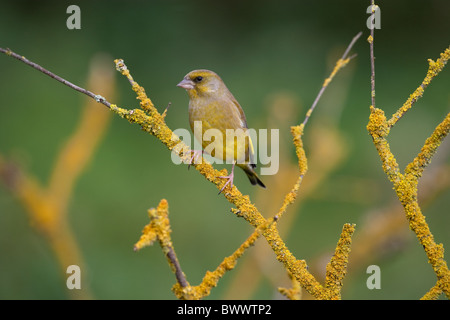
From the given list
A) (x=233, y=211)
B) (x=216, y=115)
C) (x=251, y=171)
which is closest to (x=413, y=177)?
(x=233, y=211)

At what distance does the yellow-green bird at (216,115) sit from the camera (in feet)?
5.30

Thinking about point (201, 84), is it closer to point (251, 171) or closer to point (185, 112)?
point (251, 171)

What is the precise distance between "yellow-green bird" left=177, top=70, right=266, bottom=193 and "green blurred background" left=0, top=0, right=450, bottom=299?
1522 millimetres

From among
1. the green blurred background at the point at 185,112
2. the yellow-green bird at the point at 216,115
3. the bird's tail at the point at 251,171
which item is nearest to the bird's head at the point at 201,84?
the yellow-green bird at the point at 216,115

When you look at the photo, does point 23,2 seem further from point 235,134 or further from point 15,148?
point 235,134

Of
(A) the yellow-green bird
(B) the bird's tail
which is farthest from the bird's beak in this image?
(B) the bird's tail

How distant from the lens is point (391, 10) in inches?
185

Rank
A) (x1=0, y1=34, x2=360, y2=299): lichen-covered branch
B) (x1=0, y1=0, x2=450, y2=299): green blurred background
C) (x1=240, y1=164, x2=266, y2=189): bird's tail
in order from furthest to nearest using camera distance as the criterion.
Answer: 1. (x1=0, y1=0, x2=450, y2=299): green blurred background
2. (x1=240, y1=164, x2=266, y2=189): bird's tail
3. (x1=0, y1=34, x2=360, y2=299): lichen-covered branch

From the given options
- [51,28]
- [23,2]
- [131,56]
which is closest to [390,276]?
[131,56]

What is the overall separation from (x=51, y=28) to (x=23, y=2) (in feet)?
1.14

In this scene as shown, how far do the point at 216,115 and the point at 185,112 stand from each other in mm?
2609

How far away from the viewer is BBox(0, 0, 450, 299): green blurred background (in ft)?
12.2

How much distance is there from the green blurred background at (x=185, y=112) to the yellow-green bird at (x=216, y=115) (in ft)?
4.99

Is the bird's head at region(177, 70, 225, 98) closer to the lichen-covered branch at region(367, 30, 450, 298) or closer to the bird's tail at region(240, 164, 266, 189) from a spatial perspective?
the bird's tail at region(240, 164, 266, 189)
